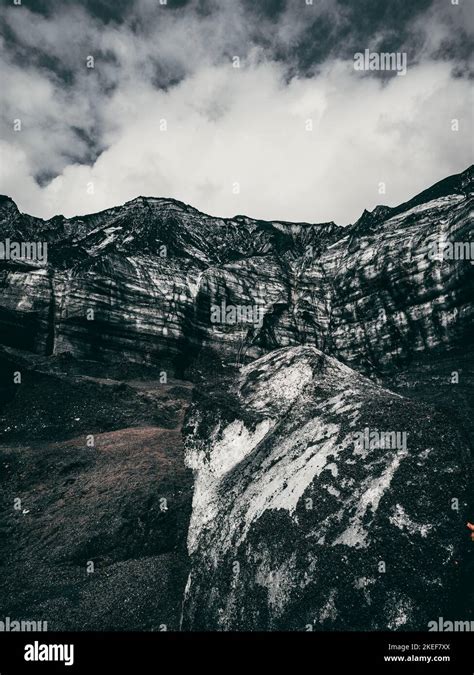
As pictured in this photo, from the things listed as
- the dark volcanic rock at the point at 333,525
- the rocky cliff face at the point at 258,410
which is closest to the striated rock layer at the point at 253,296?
the rocky cliff face at the point at 258,410

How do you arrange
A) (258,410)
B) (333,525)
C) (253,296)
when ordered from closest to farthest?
1. (333,525)
2. (258,410)
3. (253,296)

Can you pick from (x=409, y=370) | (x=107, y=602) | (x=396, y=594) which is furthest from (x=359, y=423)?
(x=409, y=370)

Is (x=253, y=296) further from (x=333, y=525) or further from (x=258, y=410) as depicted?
(x=333, y=525)

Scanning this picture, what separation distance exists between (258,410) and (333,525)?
53.1 feet

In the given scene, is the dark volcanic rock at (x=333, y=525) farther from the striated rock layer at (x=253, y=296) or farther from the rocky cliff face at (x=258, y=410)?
the striated rock layer at (x=253, y=296)

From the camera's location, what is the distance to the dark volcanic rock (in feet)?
50.4

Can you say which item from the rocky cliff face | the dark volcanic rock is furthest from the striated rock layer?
the dark volcanic rock

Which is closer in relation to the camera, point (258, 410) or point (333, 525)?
point (333, 525)

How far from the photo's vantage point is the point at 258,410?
1348 inches

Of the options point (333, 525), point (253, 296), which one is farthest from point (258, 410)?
point (253, 296)

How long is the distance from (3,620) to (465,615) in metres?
20.7

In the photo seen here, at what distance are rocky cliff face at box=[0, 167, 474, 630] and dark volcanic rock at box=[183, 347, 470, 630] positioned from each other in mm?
91

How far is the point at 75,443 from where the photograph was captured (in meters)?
33.5

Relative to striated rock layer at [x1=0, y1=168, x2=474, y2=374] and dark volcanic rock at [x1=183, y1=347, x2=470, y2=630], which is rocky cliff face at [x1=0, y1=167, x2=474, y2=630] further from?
striated rock layer at [x1=0, y1=168, x2=474, y2=374]
